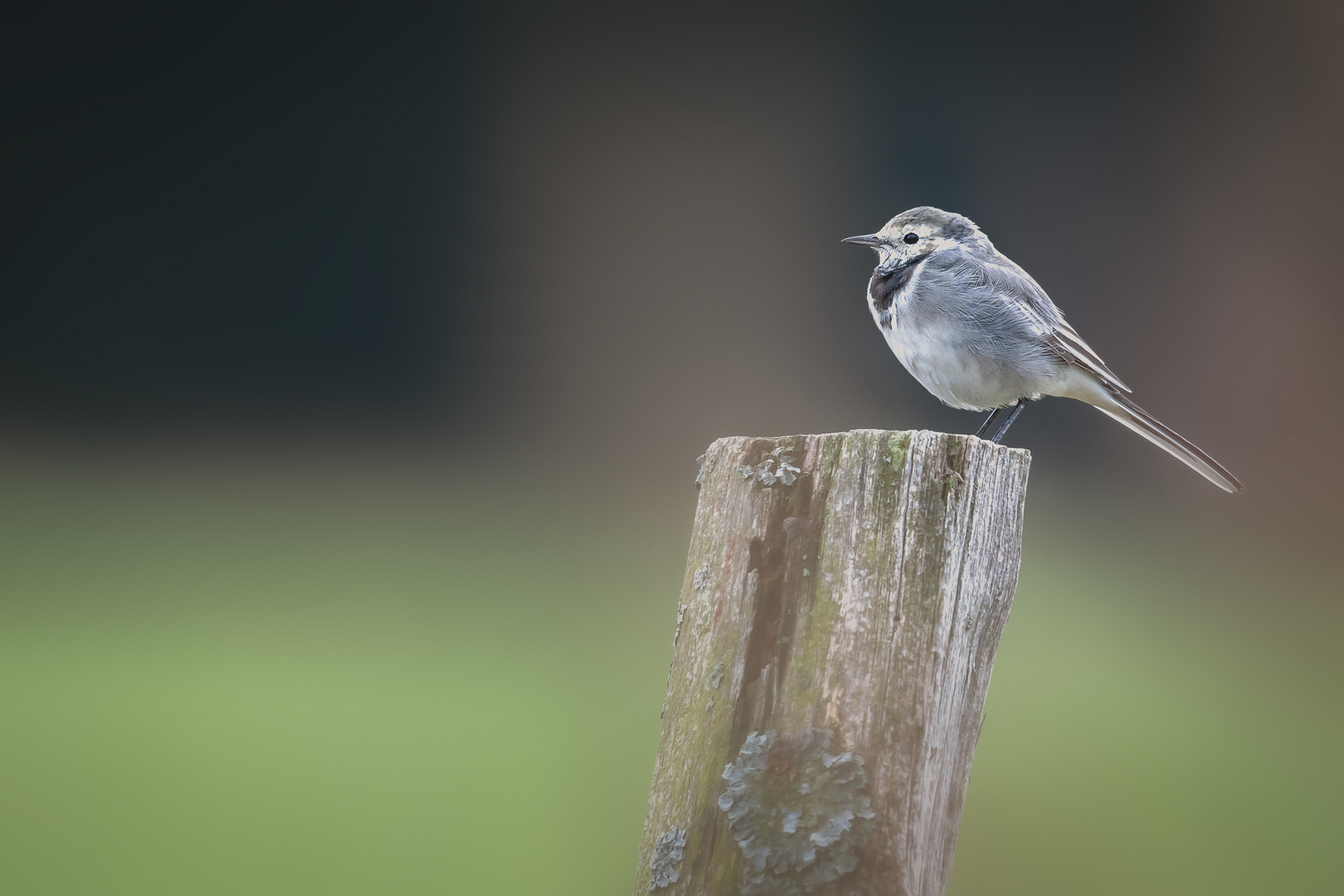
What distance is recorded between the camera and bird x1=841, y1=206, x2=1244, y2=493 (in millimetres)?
2779

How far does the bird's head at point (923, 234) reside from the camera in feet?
9.99

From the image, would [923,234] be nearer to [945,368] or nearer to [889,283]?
[889,283]

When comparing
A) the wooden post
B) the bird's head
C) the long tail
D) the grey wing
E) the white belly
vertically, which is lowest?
the wooden post

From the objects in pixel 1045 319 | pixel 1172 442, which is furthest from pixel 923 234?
pixel 1172 442

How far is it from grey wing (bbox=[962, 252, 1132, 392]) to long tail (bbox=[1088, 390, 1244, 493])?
0.23 ft

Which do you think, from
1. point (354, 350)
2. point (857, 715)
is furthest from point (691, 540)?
point (354, 350)

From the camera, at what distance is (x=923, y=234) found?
3074mm

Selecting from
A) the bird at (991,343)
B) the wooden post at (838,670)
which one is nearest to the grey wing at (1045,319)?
the bird at (991,343)

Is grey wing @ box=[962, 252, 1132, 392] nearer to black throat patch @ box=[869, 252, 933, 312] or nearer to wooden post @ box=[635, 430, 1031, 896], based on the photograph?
black throat patch @ box=[869, 252, 933, 312]

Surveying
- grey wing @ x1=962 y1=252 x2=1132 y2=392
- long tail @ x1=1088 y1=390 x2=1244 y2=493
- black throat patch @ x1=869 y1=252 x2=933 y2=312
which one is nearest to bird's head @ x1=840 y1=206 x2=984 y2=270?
black throat patch @ x1=869 y1=252 x2=933 y2=312

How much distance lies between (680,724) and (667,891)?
28 cm

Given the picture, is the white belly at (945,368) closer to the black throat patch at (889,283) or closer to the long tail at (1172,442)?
the black throat patch at (889,283)

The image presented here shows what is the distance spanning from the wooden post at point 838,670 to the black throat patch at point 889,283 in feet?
4.50

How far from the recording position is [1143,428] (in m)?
2.82
